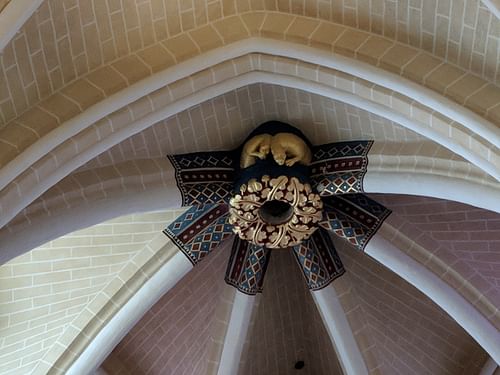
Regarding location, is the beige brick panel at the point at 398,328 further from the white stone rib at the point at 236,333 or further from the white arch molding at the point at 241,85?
the white arch molding at the point at 241,85

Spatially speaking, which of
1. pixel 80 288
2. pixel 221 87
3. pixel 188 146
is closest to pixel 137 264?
pixel 80 288

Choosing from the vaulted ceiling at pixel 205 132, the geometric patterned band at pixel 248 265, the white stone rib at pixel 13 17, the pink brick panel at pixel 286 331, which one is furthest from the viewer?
the pink brick panel at pixel 286 331

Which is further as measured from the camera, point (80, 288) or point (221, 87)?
point (80, 288)

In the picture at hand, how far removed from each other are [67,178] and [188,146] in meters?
0.97

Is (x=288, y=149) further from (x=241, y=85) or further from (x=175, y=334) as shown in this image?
(x=175, y=334)

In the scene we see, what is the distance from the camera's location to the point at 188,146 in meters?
7.62

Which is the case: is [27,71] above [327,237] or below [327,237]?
below

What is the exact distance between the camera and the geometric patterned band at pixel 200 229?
8305 mm

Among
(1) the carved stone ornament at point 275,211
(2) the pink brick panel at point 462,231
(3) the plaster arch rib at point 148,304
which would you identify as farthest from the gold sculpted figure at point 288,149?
(3) the plaster arch rib at point 148,304

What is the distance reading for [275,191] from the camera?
24.7 feet

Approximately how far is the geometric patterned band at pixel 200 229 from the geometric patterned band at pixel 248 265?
0.35 metres

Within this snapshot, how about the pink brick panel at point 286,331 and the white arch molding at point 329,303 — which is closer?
the white arch molding at point 329,303

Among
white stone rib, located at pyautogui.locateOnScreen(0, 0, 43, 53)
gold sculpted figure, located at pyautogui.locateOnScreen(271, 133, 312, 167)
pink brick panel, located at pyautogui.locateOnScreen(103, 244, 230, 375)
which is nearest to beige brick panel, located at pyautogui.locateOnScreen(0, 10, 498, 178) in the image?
white stone rib, located at pyautogui.locateOnScreen(0, 0, 43, 53)

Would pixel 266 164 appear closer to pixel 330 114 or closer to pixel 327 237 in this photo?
pixel 330 114
